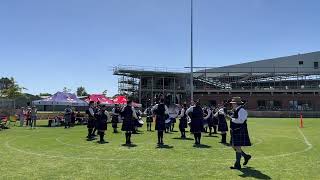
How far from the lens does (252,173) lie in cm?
1146

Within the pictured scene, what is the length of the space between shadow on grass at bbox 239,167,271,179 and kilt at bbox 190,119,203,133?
652 centimetres

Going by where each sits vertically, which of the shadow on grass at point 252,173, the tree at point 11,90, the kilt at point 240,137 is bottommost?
the shadow on grass at point 252,173

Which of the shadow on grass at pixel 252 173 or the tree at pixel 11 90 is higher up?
the tree at pixel 11 90

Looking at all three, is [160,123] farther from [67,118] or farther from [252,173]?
[67,118]

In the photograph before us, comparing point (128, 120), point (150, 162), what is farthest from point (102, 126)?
point (150, 162)

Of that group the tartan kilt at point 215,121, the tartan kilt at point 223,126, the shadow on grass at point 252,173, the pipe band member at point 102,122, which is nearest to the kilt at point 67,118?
the pipe band member at point 102,122

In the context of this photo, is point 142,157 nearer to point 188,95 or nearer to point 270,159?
point 270,159

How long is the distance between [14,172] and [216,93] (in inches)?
3110

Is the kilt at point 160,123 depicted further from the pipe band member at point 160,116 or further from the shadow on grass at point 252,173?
the shadow on grass at point 252,173

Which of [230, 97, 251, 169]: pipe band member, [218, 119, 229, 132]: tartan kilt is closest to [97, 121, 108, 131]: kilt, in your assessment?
[218, 119, 229, 132]: tartan kilt

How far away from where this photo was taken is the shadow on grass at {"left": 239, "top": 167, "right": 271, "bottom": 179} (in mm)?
10991

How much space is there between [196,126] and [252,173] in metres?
7.35

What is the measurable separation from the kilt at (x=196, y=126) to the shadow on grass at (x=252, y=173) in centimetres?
652

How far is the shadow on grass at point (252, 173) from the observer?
11.0m
